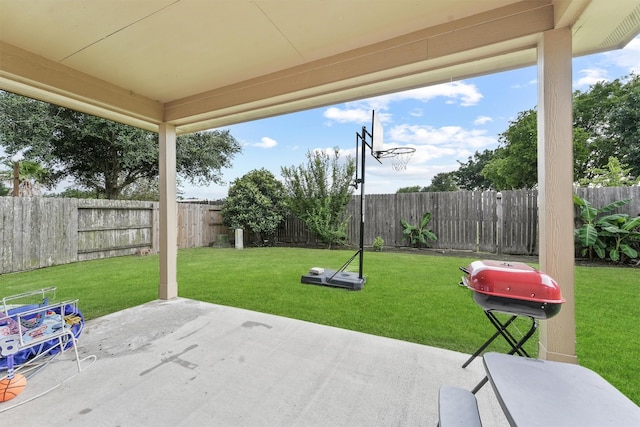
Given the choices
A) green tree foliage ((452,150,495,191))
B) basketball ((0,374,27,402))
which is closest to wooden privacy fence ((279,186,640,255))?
basketball ((0,374,27,402))

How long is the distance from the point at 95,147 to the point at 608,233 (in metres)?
13.2

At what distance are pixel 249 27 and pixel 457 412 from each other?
228 cm

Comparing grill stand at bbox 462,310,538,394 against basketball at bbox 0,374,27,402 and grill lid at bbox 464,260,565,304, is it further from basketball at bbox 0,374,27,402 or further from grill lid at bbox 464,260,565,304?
basketball at bbox 0,374,27,402

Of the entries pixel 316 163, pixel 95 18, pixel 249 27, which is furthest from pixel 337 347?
pixel 316 163

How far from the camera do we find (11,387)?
154 centimetres

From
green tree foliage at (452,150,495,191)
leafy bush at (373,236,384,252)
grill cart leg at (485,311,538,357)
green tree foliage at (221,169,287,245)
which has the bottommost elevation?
leafy bush at (373,236,384,252)

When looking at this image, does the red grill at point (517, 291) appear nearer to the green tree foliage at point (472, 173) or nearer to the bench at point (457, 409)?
the bench at point (457, 409)

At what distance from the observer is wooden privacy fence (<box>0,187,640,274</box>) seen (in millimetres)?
4859

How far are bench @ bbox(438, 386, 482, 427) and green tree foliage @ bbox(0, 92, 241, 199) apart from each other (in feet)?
33.3

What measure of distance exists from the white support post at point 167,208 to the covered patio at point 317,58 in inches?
24.3

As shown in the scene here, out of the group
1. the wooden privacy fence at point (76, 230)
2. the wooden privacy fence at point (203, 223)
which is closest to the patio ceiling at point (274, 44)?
the wooden privacy fence at point (76, 230)

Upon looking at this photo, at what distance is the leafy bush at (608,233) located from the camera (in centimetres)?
A: 457

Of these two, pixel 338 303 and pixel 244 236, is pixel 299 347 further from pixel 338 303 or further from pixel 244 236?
pixel 244 236

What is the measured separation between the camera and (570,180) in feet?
5.07
